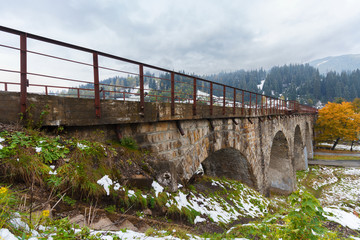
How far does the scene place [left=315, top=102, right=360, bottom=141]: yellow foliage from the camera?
1224 inches

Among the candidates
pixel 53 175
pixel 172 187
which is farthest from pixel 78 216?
pixel 172 187

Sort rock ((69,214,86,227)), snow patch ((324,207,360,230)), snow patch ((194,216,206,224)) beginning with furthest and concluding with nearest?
1. snow patch ((194,216,206,224))
2. snow patch ((324,207,360,230))
3. rock ((69,214,86,227))

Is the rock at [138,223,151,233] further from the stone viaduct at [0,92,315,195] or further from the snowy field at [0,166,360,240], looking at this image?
the stone viaduct at [0,92,315,195]

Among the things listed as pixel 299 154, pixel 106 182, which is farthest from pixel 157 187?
pixel 299 154

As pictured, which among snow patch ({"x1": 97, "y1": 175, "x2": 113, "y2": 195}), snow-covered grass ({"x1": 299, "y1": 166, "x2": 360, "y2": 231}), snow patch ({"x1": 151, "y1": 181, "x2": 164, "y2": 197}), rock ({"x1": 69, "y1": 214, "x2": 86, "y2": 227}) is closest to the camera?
rock ({"x1": 69, "y1": 214, "x2": 86, "y2": 227})

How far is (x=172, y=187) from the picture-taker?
4.58 meters

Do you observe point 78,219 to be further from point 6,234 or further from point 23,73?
point 23,73

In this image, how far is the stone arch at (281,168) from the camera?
58.7 ft

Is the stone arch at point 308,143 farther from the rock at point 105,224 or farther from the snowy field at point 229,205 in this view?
the rock at point 105,224

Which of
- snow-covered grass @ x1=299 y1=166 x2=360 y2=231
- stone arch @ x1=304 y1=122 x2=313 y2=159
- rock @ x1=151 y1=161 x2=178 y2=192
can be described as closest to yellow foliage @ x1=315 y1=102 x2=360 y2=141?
stone arch @ x1=304 y1=122 x2=313 y2=159

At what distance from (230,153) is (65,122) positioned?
8.83 meters

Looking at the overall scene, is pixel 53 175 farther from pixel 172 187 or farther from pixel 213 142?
pixel 213 142

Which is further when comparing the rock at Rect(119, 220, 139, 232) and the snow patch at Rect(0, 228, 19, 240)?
the rock at Rect(119, 220, 139, 232)

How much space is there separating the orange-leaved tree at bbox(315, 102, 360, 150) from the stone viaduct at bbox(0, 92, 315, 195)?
2694cm
